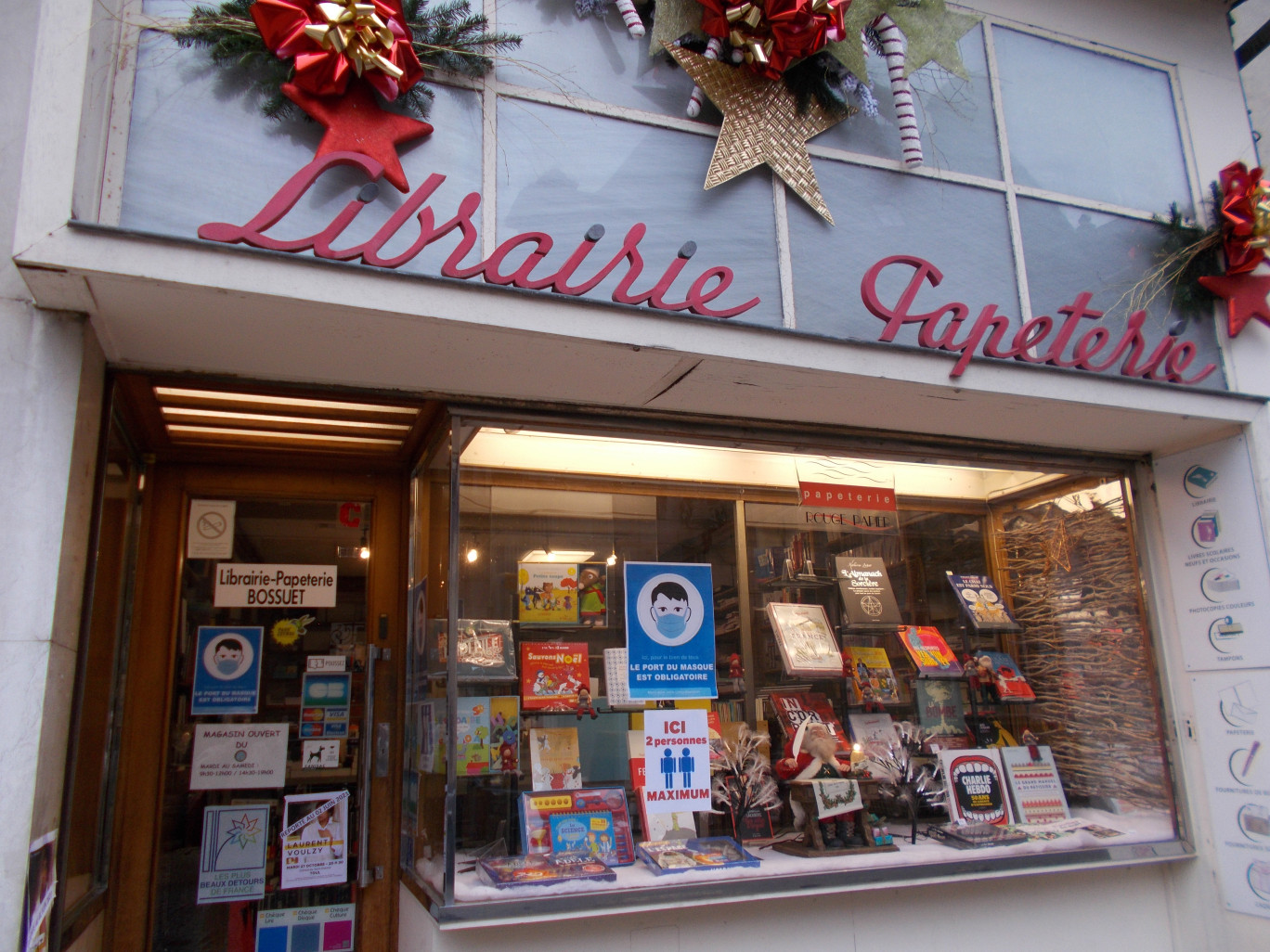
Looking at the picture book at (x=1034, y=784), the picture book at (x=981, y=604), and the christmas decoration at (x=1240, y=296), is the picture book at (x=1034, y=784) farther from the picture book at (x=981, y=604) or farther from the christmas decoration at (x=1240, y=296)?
the christmas decoration at (x=1240, y=296)

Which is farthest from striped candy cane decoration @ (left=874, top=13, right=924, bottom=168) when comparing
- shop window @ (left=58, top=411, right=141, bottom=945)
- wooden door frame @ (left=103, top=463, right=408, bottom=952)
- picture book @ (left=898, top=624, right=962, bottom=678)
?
shop window @ (left=58, top=411, right=141, bottom=945)

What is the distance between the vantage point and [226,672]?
14.4ft

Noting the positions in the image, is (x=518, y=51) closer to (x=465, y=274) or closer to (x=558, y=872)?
(x=465, y=274)

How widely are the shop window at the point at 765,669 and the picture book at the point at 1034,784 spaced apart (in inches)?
0.5

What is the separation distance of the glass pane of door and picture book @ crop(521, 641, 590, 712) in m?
0.97

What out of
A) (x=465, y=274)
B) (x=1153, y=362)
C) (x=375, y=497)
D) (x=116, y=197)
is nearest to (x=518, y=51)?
(x=465, y=274)

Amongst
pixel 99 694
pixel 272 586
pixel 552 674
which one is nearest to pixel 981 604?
pixel 552 674

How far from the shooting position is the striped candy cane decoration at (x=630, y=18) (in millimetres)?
3797

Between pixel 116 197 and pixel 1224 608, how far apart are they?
5.22 metres

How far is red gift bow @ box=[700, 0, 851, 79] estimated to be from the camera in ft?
12.5

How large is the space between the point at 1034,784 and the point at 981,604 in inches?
37.9

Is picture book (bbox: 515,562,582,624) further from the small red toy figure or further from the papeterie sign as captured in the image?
the papeterie sign

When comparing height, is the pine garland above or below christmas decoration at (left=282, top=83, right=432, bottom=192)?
above

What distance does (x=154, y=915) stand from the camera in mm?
4098
